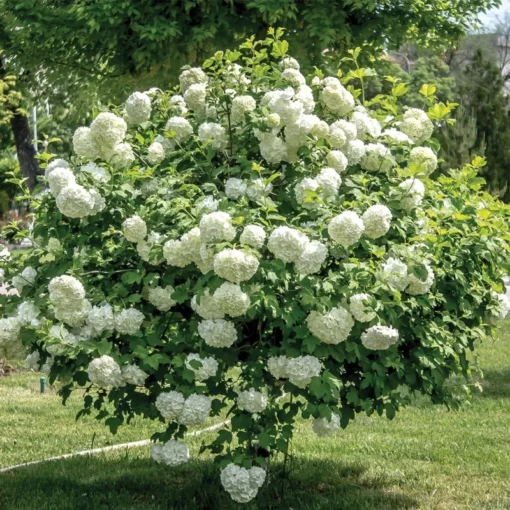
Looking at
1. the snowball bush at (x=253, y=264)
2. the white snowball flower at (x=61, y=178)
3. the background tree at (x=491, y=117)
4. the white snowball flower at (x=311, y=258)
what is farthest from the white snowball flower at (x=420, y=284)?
the background tree at (x=491, y=117)

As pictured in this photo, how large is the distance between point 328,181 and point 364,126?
544mm

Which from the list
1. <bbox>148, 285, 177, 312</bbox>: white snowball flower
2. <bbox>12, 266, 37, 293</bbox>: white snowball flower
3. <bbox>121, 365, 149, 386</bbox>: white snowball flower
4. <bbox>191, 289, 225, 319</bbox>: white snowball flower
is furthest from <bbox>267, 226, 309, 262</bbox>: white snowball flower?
<bbox>12, 266, 37, 293</bbox>: white snowball flower

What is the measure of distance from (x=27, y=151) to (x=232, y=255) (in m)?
16.6

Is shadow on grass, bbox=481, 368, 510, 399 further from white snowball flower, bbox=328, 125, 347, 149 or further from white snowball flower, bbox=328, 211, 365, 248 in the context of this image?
white snowball flower, bbox=328, 211, 365, 248

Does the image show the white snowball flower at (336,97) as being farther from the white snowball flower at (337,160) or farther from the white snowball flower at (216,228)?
the white snowball flower at (216,228)

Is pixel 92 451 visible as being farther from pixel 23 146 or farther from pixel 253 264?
pixel 23 146

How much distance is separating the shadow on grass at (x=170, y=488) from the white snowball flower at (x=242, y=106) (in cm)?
215

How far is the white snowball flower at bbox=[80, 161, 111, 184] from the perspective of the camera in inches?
188

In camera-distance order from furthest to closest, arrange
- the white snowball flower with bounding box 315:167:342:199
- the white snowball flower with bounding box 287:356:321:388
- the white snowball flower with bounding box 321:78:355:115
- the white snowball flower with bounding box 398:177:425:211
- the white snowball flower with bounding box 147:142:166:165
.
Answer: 1. the white snowball flower with bounding box 321:78:355:115
2. the white snowball flower with bounding box 147:142:166:165
3. the white snowball flower with bounding box 398:177:425:211
4. the white snowball flower with bounding box 315:167:342:199
5. the white snowball flower with bounding box 287:356:321:388

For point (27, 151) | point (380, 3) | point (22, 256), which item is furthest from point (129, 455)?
point (27, 151)

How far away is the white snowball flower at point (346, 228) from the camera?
438cm

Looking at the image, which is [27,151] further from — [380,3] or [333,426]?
[333,426]

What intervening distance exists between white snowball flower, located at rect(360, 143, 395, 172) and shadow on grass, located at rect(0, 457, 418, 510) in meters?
1.93

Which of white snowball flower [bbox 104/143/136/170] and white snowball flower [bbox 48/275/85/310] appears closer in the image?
white snowball flower [bbox 48/275/85/310]
